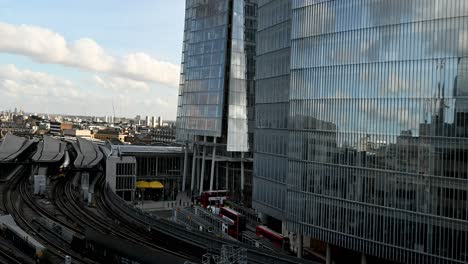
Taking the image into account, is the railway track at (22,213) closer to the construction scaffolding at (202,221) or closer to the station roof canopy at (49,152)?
the station roof canopy at (49,152)

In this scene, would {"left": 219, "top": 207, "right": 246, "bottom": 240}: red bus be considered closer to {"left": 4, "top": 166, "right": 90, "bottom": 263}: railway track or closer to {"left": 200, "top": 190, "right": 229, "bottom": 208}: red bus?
{"left": 200, "top": 190, "right": 229, "bottom": 208}: red bus

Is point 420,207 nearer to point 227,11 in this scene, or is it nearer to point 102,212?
point 102,212

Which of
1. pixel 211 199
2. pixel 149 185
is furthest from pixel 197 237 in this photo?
pixel 149 185

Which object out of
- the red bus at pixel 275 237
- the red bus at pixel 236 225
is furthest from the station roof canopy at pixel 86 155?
the red bus at pixel 275 237

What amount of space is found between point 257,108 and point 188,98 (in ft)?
105

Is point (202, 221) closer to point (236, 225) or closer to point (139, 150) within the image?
point (236, 225)

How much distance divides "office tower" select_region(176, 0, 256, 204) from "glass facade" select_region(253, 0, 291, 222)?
21.7 meters

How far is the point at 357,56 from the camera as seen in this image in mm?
42250

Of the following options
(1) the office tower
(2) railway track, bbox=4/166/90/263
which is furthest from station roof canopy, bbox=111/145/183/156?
(2) railway track, bbox=4/166/90/263

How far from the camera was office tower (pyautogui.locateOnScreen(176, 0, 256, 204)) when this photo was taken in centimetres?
8338

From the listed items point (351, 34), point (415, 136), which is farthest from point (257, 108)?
point (415, 136)

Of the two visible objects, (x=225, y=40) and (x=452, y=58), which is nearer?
(x=452, y=58)

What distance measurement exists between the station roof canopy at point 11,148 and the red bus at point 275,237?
51.4 meters

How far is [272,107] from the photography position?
2269 inches
